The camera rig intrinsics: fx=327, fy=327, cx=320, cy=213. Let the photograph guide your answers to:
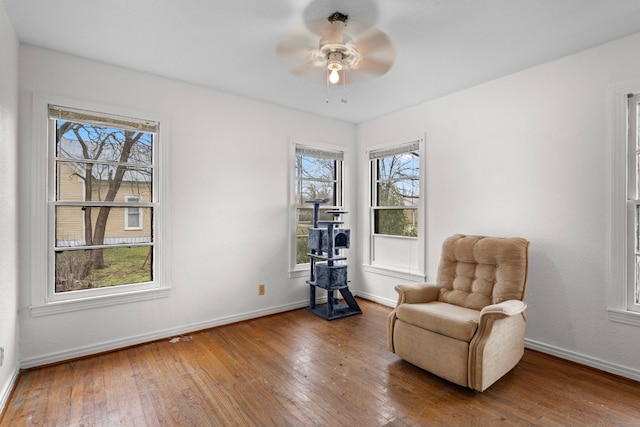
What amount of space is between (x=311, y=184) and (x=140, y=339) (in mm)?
2531

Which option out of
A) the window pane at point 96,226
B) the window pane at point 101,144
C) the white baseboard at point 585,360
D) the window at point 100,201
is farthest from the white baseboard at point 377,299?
the window pane at point 101,144

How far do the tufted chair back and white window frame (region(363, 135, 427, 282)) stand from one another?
81 cm

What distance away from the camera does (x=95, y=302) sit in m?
2.78

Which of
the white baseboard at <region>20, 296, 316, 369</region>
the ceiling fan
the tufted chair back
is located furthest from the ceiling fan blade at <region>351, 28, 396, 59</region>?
the white baseboard at <region>20, 296, 316, 369</region>

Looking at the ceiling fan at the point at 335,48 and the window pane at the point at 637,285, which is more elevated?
the ceiling fan at the point at 335,48

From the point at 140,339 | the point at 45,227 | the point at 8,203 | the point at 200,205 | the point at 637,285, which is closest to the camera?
the point at 8,203

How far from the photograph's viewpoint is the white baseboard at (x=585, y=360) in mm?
2369

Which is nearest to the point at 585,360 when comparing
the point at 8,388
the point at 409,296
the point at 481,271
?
the point at 481,271

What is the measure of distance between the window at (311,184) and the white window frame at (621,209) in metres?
2.68

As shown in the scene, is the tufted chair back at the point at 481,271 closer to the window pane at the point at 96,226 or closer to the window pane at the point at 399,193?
the window pane at the point at 399,193

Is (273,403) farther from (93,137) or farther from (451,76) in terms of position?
(451,76)

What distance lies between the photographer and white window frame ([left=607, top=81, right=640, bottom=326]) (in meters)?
2.40

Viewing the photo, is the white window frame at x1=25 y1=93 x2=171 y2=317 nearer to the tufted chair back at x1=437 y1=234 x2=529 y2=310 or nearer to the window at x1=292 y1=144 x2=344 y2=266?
the window at x1=292 y1=144 x2=344 y2=266

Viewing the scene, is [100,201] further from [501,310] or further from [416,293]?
[501,310]
